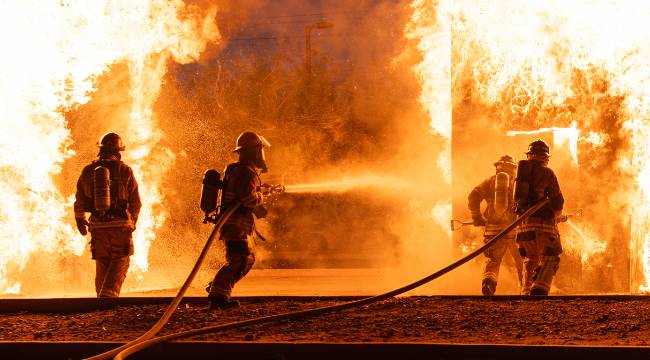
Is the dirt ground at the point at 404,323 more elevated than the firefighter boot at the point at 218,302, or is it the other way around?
the firefighter boot at the point at 218,302

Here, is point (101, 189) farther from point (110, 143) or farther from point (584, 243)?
point (584, 243)

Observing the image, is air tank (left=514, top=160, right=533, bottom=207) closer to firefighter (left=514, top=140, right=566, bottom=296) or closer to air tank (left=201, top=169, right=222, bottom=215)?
firefighter (left=514, top=140, right=566, bottom=296)

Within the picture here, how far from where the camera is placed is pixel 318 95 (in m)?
21.6

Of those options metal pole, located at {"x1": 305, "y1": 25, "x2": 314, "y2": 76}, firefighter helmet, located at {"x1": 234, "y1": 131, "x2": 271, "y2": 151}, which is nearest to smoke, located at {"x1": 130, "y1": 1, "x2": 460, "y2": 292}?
metal pole, located at {"x1": 305, "y1": 25, "x2": 314, "y2": 76}

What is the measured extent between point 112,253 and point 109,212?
434 millimetres

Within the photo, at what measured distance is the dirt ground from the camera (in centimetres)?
534

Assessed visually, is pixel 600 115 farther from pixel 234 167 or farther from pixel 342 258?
pixel 342 258

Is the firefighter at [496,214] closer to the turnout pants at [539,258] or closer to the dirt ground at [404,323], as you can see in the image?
the turnout pants at [539,258]

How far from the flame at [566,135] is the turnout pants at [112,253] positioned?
548cm

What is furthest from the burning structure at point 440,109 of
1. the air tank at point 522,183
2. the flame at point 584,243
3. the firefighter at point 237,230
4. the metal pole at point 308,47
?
the metal pole at point 308,47

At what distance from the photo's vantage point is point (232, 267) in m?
6.75

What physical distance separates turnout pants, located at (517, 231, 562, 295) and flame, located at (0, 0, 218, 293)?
254 inches

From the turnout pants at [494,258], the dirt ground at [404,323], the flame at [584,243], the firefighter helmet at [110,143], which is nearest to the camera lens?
the dirt ground at [404,323]

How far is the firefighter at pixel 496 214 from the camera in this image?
872 cm
